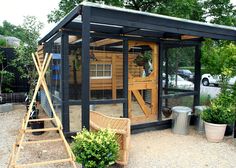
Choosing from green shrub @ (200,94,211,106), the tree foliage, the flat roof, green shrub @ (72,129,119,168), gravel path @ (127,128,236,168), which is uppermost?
the flat roof

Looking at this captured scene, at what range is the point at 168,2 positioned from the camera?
30.6ft

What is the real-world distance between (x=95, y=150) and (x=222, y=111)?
2.99m

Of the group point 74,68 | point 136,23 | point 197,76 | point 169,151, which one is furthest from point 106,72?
point 197,76

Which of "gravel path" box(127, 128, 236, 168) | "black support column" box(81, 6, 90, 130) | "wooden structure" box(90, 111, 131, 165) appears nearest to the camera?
"black support column" box(81, 6, 90, 130)

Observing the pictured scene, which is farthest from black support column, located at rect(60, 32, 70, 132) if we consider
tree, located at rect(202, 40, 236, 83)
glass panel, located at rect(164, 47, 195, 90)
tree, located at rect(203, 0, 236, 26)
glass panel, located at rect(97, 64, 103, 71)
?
tree, located at rect(203, 0, 236, 26)

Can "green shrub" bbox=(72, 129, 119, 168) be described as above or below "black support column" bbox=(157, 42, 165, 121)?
below

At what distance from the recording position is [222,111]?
4738 mm

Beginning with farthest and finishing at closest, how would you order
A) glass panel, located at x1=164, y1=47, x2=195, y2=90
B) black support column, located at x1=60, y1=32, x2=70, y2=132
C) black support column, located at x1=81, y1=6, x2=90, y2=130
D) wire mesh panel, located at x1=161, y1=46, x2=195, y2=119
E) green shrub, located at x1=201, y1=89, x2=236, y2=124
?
glass panel, located at x1=164, y1=47, x2=195, y2=90, wire mesh panel, located at x1=161, y1=46, x2=195, y2=119, green shrub, located at x1=201, y1=89, x2=236, y2=124, black support column, located at x1=60, y1=32, x2=70, y2=132, black support column, located at x1=81, y1=6, x2=90, y2=130

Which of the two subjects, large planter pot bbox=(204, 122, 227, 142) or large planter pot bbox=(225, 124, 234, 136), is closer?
large planter pot bbox=(204, 122, 227, 142)

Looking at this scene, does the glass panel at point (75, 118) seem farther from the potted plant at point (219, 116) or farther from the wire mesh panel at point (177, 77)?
the potted plant at point (219, 116)

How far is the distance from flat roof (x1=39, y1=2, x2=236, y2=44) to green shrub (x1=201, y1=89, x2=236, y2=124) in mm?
1293

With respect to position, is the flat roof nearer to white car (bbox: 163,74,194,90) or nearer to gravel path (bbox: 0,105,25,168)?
white car (bbox: 163,74,194,90)

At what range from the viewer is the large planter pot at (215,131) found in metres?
4.72

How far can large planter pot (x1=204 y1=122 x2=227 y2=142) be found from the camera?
4719mm
